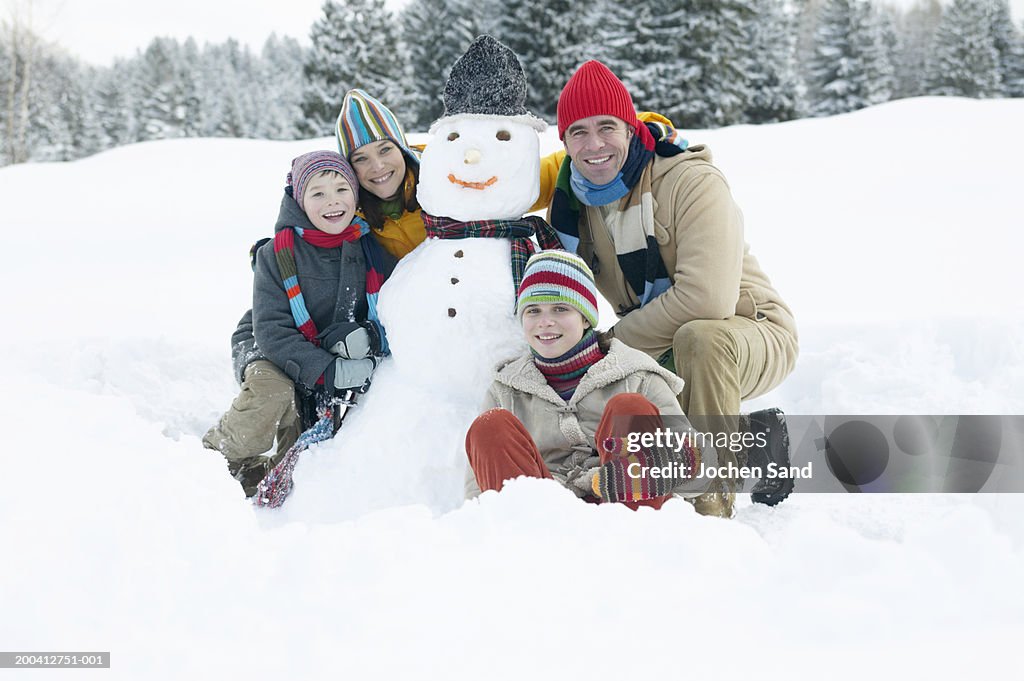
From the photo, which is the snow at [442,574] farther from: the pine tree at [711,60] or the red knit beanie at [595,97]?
the pine tree at [711,60]

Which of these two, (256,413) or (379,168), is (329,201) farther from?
(256,413)

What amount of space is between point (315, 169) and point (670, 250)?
1.34 m

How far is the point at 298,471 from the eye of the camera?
2613 mm

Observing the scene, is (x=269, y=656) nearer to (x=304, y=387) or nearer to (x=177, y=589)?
(x=177, y=589)

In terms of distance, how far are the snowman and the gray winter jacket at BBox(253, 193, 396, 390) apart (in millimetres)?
188

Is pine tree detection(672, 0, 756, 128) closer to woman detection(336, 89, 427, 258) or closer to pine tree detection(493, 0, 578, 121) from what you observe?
pine tree detection(493, 0, 578, 121)

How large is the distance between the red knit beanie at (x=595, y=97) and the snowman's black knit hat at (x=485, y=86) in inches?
6.8

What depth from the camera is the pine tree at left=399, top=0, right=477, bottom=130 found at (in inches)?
778

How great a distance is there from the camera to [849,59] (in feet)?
78.3

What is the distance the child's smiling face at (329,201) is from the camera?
2.79 metres

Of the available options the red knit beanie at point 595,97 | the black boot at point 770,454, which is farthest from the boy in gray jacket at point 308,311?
the black boot at point 770,454

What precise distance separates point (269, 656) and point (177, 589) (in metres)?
0.24

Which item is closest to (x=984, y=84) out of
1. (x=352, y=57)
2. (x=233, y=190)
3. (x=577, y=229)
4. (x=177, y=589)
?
(x=352, y=57)

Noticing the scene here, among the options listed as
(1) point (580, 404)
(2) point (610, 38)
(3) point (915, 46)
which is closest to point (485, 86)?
(1) point (580, 404)
